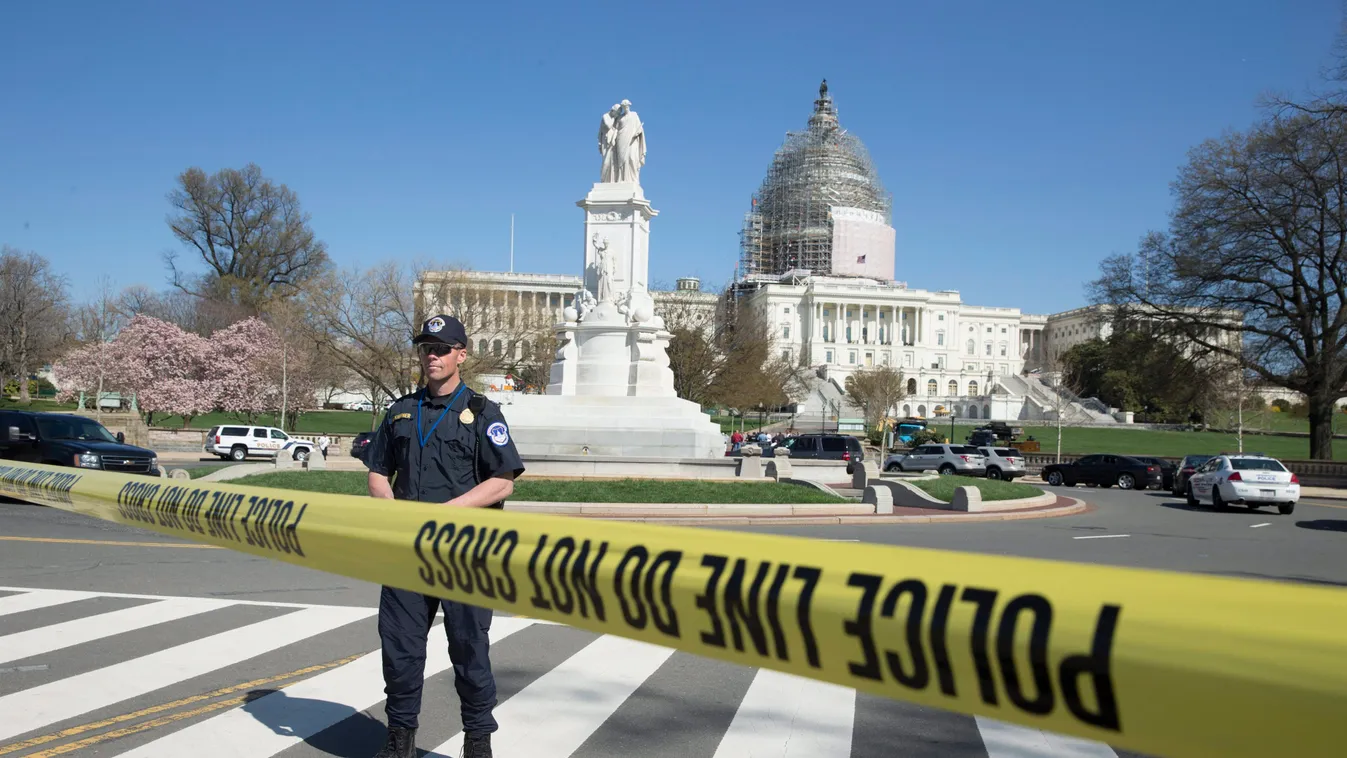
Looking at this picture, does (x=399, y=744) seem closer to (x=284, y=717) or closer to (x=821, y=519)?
(x=284, y=717)

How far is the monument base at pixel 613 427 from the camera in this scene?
25703 millimetres

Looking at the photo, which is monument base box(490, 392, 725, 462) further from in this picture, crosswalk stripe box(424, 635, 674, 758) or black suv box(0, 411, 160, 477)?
crosswalk stripe box(424, 635, 674, 758)

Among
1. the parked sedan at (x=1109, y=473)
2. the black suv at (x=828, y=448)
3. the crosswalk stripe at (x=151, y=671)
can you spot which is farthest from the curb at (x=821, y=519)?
the parked sedan at (x=1109, y=473)

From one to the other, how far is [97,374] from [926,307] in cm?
11116

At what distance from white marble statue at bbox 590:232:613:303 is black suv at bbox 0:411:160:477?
1226cm

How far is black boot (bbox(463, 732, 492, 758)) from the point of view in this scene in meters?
4.48

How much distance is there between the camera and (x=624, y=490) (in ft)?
63.6

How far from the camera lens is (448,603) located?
4.39m

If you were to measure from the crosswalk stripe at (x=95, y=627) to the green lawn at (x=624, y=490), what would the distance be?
30.3ft

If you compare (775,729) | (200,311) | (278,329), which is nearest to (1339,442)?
(278,329)

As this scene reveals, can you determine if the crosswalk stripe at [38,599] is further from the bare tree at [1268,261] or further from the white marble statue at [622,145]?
the bare tree at [1268,261]

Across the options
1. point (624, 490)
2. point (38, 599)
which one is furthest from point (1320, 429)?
point (38, 599)

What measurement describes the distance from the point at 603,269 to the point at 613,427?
4613 millimetres

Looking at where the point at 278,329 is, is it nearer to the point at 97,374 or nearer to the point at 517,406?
the point at 97,374
